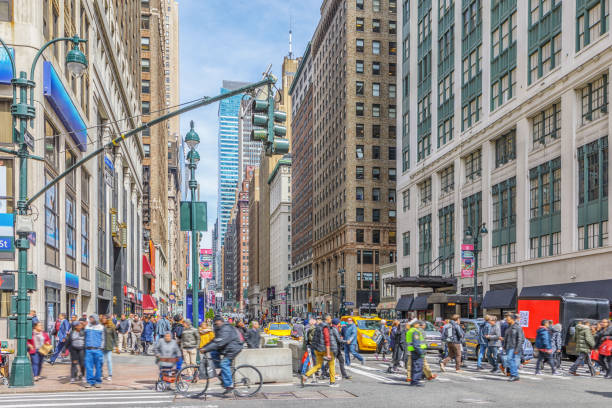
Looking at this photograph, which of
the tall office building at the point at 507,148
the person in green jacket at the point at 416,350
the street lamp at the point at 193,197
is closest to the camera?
the person in green jacket at the point at 416,350

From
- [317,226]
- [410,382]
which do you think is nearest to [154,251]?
[317,226]

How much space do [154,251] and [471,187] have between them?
164 feet

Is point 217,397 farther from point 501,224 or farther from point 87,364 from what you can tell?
point 501,224

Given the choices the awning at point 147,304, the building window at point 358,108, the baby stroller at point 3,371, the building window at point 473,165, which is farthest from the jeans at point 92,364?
the building window at point 358,108

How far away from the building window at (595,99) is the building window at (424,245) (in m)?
25.3

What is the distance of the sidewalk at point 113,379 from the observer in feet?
56.5

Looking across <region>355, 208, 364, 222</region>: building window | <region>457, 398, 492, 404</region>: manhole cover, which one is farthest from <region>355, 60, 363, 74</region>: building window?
<region>457, 398, 492, 404</region>: manhole cover

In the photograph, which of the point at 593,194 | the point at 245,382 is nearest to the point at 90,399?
the point at 245,382

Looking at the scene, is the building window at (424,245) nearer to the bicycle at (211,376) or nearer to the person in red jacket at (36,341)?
the person in red jacket at (36,341)

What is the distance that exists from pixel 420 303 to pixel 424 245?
617cm

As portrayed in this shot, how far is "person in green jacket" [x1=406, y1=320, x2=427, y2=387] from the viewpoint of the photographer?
16.8m

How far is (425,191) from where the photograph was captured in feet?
212

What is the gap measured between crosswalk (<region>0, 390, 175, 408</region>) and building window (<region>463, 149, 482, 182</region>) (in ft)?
131

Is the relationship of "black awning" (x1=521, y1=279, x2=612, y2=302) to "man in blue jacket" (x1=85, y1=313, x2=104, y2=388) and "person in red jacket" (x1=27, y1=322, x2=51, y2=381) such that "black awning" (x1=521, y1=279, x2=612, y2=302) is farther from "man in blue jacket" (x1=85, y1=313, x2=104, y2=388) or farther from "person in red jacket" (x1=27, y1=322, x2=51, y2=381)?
"person in red jacket" (x1=27, y1=322, x2=51, y2=381)
